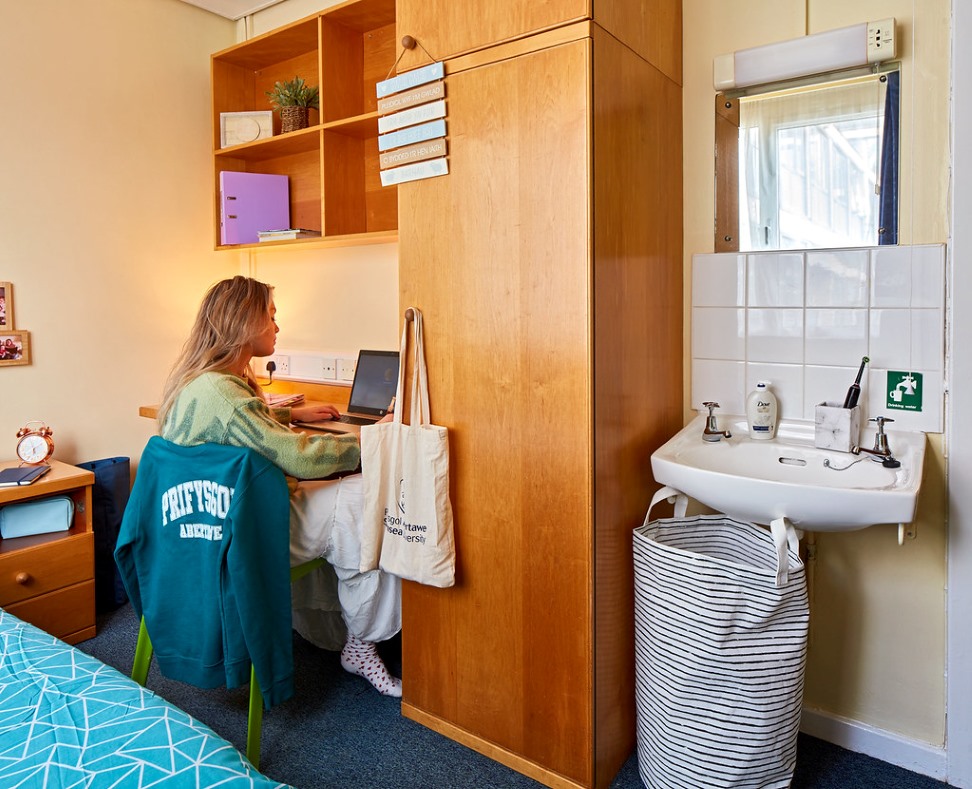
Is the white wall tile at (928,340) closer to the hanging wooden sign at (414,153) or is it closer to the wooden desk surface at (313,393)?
the hanging wooden sign at (414,153)

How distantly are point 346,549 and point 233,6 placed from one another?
2560mm

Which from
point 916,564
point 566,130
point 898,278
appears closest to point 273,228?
point 566,130

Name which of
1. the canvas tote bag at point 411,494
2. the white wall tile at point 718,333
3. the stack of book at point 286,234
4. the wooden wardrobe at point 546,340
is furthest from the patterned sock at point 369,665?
the stack of book at point 286,234

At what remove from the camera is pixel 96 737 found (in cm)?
115

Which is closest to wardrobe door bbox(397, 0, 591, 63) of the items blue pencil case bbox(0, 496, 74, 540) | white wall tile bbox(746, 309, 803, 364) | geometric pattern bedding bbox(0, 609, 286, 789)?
white wall tile bbox(746, 309, 803, 364)

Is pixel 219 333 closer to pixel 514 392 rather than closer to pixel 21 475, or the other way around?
pixel 514 392

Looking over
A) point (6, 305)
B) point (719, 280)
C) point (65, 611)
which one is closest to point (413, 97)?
point (719, 280)

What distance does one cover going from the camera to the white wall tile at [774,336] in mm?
1915

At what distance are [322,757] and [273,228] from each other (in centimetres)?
217

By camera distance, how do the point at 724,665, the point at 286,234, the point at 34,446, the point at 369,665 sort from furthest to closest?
the point at 286,234 < the point at 34,446 < the point at 369,665 < the point at 724,665

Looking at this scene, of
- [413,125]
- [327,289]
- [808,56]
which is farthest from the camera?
[327,289]

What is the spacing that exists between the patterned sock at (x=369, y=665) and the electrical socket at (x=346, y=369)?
111 cm

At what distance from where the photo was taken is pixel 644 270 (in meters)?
1.86

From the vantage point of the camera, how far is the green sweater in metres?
1.89
